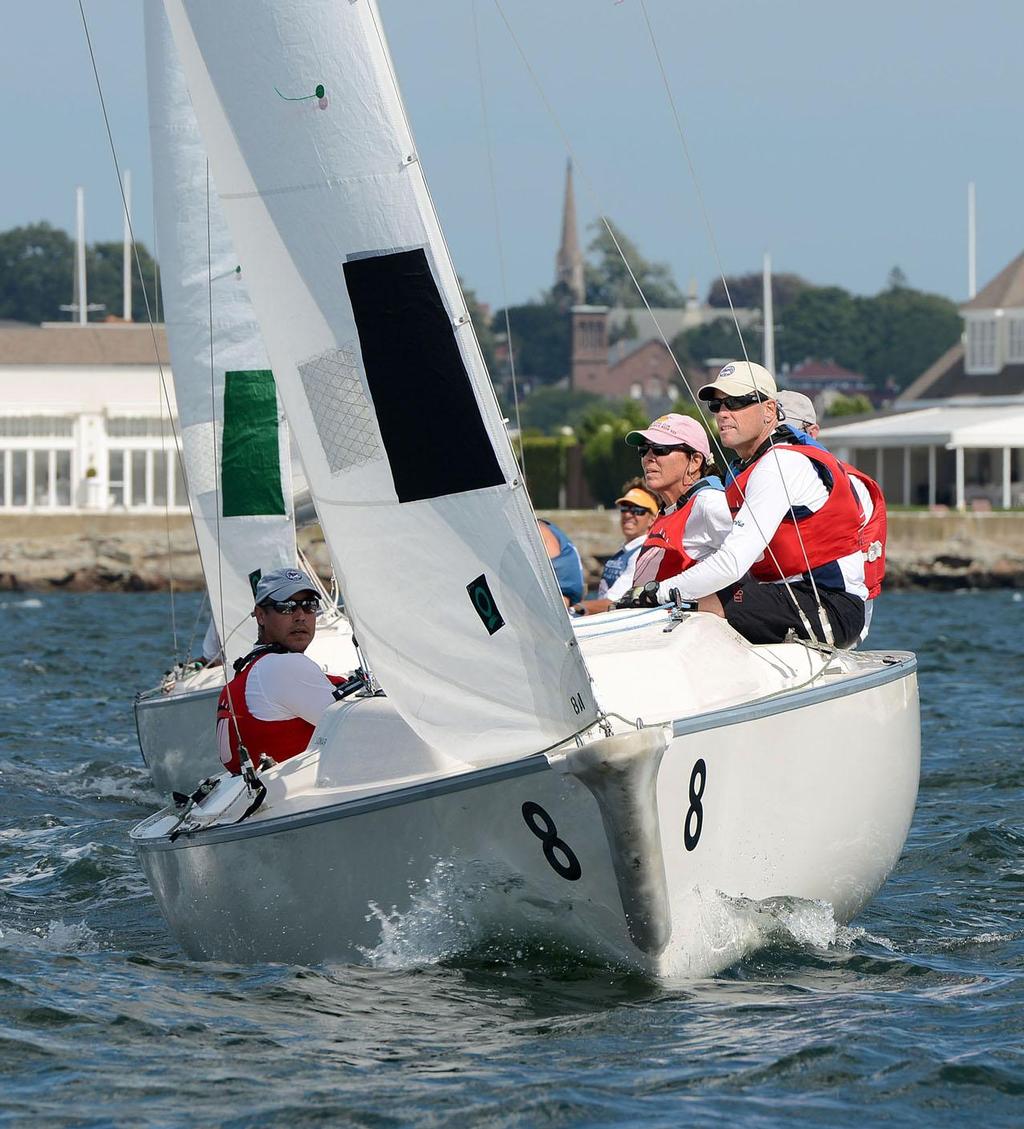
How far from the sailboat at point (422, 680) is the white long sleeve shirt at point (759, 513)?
43 cm

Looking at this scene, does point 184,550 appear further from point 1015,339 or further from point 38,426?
point 1015,339

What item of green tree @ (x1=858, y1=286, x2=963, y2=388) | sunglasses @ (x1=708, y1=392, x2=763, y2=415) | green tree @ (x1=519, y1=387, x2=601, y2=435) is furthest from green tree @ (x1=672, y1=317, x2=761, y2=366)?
sunglasses @ (x1=708, y1=392, x2=763, y2=415)


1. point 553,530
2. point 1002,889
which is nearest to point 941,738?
point 553,530

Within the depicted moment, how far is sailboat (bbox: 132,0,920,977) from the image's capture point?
530 centimetres

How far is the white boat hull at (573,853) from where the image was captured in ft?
17.2

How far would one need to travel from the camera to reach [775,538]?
6320 millimetres

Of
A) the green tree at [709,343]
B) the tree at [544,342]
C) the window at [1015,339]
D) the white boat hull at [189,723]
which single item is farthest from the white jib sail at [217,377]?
the tree at [544,342]

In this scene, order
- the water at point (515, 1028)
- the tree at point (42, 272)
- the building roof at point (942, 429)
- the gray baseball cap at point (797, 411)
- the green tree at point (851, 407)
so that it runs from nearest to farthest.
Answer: the water at point (515, 1028) < the gray baseball cap at point (797, 411) < the building roof at point (942, 429) < the green tree at point (851, 407) < the tree at point (42, 272)

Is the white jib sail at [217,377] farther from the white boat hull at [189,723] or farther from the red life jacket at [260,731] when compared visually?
the red life jacket at [260,731]

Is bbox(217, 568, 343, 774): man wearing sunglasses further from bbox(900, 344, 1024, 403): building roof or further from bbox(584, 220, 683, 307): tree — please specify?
bbox(584, 220, 683, 307): tree

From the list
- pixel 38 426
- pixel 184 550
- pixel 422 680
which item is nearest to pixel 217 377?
pixel 422 680

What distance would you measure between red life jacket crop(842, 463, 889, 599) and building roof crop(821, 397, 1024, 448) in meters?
39.6

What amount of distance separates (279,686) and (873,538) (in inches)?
78.4

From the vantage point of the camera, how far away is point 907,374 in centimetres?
12181
